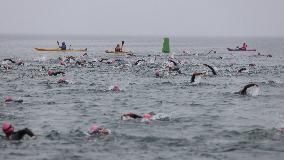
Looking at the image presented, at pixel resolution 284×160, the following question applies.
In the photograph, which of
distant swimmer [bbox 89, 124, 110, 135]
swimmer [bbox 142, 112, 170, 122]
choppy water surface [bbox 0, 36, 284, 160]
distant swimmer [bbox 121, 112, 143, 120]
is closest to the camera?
choppy water surface [bbox 0, 36, 284, 160]

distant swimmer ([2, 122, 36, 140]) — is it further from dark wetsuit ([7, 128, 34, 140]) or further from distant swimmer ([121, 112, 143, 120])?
distant swimmer ([121, 112, 143, 120])

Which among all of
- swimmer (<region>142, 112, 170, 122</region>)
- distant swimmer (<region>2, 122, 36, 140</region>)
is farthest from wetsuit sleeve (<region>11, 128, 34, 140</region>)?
swimmer (<region>142, 112, 170, 122</region>)

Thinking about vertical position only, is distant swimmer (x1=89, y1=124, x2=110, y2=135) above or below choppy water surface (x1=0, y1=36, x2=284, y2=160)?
above

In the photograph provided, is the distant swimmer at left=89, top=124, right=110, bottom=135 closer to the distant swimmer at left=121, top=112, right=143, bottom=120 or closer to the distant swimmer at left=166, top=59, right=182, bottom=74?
the distant swimmer at left=121, top=112, right=143, bottom=120

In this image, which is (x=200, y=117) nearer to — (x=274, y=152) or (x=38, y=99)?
(x=274, y=152)

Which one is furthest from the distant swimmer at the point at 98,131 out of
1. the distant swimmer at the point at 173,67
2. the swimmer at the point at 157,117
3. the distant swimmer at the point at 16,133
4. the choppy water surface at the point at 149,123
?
the distant swimmer at the point at 173,67

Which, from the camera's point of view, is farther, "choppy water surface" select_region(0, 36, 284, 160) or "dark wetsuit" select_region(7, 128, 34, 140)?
"dark wetsuit" select_region(7, 128, 34, 140)

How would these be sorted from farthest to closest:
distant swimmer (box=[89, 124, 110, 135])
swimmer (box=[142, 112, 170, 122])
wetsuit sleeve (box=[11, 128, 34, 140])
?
1. swimmer (box=[142, 112, 170, 122])
2. distant swimmer (box=[89, 124, 110, 135])
3. wetsuit sleeve (box=[11, 128, 34, 140])

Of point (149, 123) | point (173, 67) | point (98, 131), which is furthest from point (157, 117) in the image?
point (173, 67)

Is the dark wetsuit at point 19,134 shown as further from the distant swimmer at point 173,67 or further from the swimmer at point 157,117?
the distant swimmer at point 173,67

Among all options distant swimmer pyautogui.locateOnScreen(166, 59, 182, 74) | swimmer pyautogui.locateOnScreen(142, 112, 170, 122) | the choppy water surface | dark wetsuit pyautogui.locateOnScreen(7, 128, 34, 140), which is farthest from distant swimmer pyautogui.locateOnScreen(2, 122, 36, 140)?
distant swimmer pyautogui.locateOnScreen(166, 59, 182, 74)

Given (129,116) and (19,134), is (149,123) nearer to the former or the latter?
(129,116)

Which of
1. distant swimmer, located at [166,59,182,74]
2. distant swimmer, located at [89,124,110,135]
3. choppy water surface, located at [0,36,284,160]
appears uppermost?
distant swimmer, located at [89,124,110,135]

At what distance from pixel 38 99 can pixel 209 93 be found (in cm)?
1199
